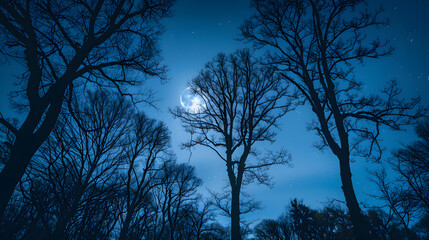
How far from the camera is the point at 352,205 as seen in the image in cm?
442

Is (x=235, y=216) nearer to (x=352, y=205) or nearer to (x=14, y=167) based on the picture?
(x=352, y=205)

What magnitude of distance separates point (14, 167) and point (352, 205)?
6679 mm

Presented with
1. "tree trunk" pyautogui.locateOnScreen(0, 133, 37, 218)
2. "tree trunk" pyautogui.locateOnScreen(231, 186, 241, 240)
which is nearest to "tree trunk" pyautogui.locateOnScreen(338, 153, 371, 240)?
"tree trunk" pyautogui.locateOnScreen(231, 186, 241, 240)

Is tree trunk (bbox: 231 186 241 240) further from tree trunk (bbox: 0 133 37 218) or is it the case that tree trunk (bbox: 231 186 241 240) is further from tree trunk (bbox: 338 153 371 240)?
tree trunk (bbox: 0 133 37 218)

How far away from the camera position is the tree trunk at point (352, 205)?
4.02 meters

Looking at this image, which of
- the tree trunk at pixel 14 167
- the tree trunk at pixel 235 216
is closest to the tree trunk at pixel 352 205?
the tree trunk at pixel 235 216

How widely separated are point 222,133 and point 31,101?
7.69m

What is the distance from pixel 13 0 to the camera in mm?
3184

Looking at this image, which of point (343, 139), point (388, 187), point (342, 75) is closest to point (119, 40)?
point (343, 139)

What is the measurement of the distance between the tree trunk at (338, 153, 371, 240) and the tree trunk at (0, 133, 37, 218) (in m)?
6.21

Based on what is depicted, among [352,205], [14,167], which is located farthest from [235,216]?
[14,167]

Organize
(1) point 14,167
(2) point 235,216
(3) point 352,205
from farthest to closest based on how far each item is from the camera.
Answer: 1. (2) point 235,216
2. (3) point 352,205
3. (1) point 14,167

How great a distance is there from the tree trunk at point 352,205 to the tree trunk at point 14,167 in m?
6.21

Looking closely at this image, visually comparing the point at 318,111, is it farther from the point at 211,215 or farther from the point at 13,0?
the point at 211,215
